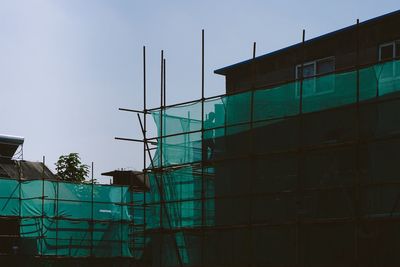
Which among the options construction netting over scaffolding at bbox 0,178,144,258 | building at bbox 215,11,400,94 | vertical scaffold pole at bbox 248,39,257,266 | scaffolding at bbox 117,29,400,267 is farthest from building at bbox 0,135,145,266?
vertical scaffold pole at bbox 248,39,257,266

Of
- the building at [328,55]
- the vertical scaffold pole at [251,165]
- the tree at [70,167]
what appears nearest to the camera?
the vertical scaffold pole at [251,165]

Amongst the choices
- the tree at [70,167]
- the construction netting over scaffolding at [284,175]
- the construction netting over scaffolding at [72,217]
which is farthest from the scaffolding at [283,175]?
the tree at [70,167]

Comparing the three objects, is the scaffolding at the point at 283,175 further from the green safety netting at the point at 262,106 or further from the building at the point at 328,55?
the building at the point at 328,55

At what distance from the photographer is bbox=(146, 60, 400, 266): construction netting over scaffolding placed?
13.7 meters

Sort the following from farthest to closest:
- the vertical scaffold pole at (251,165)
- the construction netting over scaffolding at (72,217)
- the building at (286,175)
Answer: the construction netting over scaffolding at (72,217), the vertical scaffold pole at (251,165), the building at (286,175)

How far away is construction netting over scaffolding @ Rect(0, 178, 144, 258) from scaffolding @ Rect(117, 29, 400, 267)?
33.1 ft

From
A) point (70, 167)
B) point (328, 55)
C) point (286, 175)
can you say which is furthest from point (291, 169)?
point (70, 167)

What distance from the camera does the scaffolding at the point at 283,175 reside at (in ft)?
45.0

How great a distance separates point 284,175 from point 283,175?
25 millimetres

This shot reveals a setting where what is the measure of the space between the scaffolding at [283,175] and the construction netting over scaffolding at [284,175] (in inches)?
0.9

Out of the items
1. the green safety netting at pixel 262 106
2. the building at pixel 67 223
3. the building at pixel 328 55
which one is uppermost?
the building at pixel 328 55

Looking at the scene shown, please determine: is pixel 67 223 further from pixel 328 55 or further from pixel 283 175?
pixel 283 175

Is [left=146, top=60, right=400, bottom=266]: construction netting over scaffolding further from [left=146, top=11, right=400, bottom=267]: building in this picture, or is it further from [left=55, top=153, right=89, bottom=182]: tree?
[left=55, top=153, right=89, bottom=182]: tree

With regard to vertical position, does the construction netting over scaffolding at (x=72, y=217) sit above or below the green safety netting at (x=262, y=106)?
below
